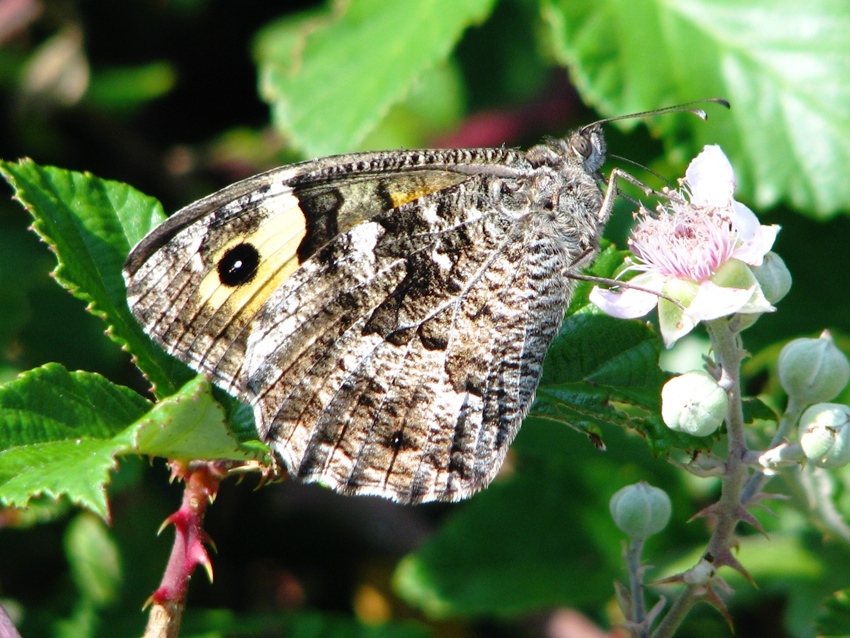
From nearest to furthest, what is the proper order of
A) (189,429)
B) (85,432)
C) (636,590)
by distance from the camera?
(189,429), (85,432), (636,590)

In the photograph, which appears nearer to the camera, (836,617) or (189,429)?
(189,429)

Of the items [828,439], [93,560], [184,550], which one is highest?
[828,439]

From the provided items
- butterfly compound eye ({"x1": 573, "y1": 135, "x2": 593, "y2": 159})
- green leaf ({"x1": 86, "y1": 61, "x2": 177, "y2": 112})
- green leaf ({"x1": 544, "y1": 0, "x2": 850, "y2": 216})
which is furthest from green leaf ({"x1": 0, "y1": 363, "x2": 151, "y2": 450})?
green leaf ({"x1": 86, "y1": 61, "x2": 177, "y2": 112})

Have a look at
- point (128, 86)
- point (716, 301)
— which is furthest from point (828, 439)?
point (128, 86)

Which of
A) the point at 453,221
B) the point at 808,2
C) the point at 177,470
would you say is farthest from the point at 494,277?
the point at 808,2

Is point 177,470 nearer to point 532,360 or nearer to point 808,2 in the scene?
point 532,360

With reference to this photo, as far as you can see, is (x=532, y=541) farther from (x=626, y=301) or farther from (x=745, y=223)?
(x=745, y=223)

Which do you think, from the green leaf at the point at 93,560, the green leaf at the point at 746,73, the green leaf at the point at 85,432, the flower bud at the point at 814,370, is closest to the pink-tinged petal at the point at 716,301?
the flower bud at the point at 814,370
